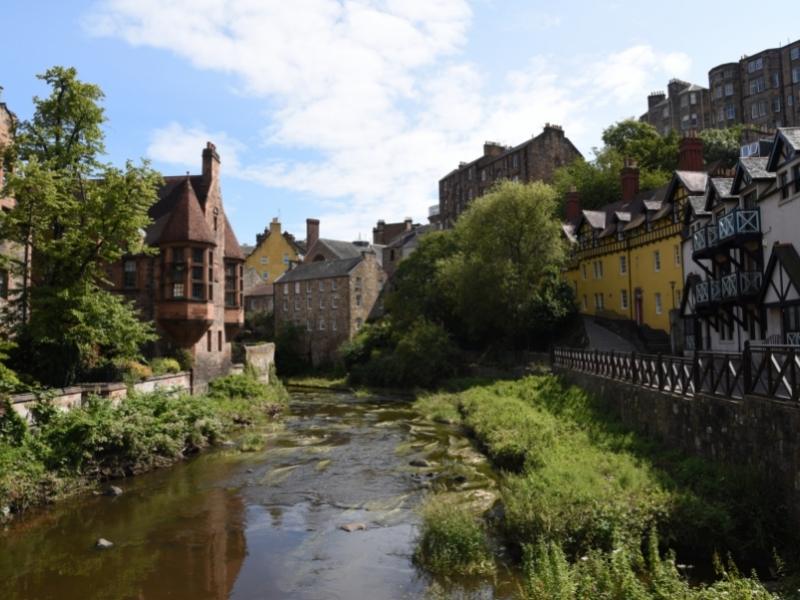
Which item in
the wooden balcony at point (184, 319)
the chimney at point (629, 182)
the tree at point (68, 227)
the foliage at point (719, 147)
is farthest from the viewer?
the foliage at point (719, 147)

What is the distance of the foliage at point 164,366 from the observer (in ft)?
97.0

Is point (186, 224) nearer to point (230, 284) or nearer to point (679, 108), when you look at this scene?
point (230, 284)

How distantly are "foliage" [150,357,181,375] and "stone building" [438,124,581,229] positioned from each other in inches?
1309

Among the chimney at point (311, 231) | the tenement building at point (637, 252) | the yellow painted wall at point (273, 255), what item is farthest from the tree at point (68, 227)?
the yellow painted wall at point (273, 255)

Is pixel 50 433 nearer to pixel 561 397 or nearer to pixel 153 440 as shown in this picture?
pixel 153 440

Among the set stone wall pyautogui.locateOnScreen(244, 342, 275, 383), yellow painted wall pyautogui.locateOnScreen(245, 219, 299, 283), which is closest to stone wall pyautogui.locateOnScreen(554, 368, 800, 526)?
stone wall pyautogui.locateOnScreen(244, 342, 275, 383)

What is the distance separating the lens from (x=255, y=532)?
14.5m

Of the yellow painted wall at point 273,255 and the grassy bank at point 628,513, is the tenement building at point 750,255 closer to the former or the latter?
the grassy bank at point 628,513

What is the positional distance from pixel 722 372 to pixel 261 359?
3389 centimetres

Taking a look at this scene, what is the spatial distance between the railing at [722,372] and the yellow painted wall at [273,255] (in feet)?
206

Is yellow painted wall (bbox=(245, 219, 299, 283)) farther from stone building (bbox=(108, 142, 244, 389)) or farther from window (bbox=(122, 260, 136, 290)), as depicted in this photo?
window (bbox=(122, 260, 136, 290))

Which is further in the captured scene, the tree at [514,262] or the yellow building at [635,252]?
the tree at [514,262]

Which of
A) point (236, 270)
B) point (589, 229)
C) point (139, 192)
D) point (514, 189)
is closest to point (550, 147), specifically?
point (589, 229)

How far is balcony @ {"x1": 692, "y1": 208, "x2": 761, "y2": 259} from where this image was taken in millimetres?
23531
